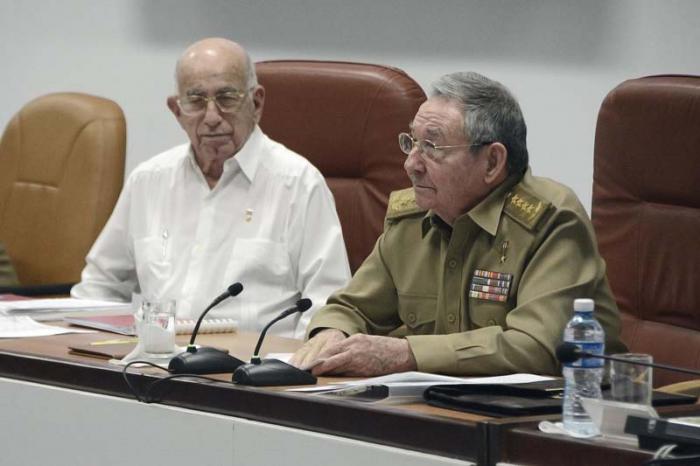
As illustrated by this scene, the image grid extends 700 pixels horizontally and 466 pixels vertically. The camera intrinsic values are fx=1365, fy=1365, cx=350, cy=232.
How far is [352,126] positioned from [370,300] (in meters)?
0.80

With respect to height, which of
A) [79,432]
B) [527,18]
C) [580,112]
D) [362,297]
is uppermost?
[527,18]

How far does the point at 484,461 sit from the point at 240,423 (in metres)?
0.49

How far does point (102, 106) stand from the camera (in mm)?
4227

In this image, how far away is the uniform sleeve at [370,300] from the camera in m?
2.88

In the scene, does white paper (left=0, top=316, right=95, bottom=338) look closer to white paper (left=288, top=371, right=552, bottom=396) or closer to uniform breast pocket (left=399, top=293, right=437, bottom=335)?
uniform breast pocket (left=399, top=293, right=437, bottom=335)

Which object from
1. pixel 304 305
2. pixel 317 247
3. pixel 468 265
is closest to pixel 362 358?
pixel 304 305

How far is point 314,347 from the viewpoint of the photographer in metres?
2.58

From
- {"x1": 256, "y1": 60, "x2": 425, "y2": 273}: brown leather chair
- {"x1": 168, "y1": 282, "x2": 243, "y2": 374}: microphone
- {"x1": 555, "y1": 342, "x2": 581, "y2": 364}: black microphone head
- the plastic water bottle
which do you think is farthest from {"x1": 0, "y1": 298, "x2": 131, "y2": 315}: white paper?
{"x1": 555, "y1": 342, "x2": 581, "y2": 364}: black microphone head

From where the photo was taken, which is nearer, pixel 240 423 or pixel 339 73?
pixel 240 423

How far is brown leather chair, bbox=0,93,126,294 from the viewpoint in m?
4.12

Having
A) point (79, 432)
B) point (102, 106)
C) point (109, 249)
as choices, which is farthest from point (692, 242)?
point (102, 106)

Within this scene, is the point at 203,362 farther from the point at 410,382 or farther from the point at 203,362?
the point at 410,382

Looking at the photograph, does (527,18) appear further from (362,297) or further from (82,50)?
(82,50)

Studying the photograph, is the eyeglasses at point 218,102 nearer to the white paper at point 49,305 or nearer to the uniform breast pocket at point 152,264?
the uniform breast pocket at point 152,264
